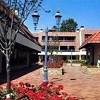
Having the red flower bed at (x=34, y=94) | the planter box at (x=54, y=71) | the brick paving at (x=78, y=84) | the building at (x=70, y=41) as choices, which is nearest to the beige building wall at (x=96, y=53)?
the planter box at (x=54, y=71)

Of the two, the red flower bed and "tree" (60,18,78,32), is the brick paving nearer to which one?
the red flower bed

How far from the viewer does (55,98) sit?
7.06 m

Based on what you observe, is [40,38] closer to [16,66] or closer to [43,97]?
[16,66]

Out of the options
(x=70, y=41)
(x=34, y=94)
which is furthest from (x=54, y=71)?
(x=70, y=41)

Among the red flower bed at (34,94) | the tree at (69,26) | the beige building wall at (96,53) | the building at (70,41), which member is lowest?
the red flower bed at (34,94)

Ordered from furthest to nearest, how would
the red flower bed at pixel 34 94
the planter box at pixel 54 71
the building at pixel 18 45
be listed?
the planter box at pixel 54 71, the building at pixel 18 45, the red flower bed at pixel 34 94

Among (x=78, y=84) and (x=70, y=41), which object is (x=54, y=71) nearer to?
(x=78, y=84)

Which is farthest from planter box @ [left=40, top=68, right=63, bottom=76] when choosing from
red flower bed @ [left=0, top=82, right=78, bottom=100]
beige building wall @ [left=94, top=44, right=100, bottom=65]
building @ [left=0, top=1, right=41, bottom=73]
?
red flower bed @ [left=0, top=82, right=78, bottom=100]

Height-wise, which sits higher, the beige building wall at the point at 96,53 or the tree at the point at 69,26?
the tree at the point at 69,26

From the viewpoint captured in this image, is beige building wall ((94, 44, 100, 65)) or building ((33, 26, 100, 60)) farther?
building ((33, 26, 100, 60))

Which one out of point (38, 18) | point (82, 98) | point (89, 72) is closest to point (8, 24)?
point (82, 98)

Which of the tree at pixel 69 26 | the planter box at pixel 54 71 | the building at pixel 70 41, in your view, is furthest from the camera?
the tree at pixel 69 26

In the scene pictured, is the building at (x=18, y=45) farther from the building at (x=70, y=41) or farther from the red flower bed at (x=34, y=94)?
the building at (x=70, y=41)

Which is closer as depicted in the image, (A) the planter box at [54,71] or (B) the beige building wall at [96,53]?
(A) the planter box at [54,71]
